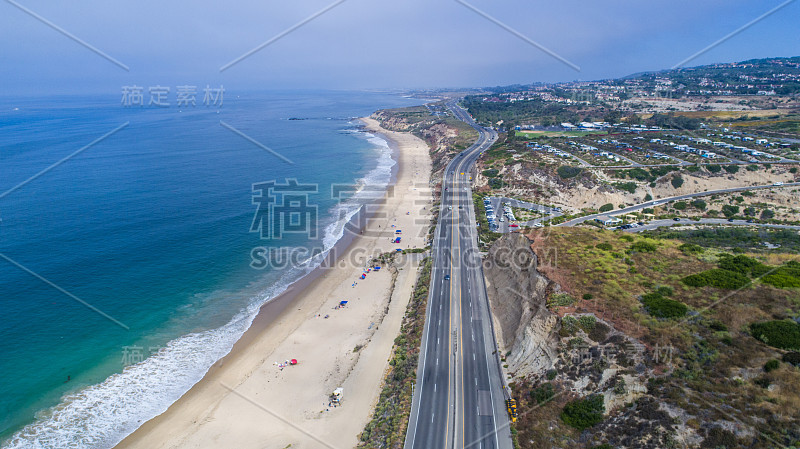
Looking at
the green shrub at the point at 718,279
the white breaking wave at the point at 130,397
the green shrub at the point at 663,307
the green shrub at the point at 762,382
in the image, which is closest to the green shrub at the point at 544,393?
the green shrub at the point at 663,307

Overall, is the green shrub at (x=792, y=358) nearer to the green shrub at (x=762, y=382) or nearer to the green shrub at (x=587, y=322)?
the green shrub at (x=762, y=382)

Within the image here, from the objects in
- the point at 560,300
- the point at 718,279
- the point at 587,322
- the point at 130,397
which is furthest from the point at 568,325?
the point at 130,397

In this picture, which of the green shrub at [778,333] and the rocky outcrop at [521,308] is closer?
the green shrub at [778,333]

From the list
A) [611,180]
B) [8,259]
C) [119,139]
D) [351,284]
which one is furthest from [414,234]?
[119,139]

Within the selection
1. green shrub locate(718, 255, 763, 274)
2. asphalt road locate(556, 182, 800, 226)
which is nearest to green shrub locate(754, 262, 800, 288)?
green shrub locate(718, 255, 763, 274)

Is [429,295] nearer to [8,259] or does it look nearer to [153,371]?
[153,371]
